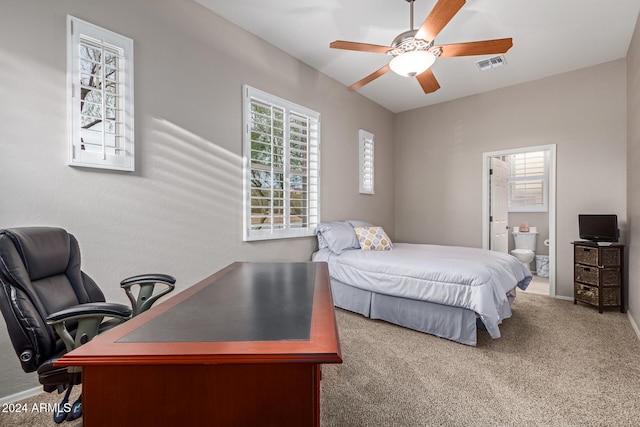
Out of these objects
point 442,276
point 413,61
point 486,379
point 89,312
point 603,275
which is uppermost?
point 413,61

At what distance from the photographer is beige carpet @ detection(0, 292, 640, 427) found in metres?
1.61

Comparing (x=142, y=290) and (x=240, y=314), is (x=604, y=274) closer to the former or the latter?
(x=240, y=314)

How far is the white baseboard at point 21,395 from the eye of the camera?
1.71m

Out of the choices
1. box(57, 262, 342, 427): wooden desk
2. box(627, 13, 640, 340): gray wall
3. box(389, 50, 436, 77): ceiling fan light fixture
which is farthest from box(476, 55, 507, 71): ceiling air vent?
box(57, 262, 342, 427): wooden desk

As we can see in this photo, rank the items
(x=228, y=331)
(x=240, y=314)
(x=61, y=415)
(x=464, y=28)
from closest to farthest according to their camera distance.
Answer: (x=228, y=331), (x=240, y=314), (x=61, y=415), (x=464, y=28)

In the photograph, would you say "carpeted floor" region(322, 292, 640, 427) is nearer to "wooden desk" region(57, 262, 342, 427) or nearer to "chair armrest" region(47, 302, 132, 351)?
"wooden desk" region(57, 262, 342, 427)

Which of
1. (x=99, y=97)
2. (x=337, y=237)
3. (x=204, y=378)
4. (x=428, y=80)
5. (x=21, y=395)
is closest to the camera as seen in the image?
(x=204, y=378)

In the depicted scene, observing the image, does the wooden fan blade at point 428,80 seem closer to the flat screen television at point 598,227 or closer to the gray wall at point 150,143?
the gray wall at point 150,143

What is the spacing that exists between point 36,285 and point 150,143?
4.09 ft

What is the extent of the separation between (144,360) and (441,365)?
2056 millimetres

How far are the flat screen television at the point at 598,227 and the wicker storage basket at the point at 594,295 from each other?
55cm

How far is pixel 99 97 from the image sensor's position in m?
2.01

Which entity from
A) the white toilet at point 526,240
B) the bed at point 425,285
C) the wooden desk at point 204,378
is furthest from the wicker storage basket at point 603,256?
the wooden desk at point 204,378

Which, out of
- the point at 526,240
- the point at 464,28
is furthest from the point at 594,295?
the point at 464,28
